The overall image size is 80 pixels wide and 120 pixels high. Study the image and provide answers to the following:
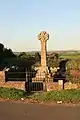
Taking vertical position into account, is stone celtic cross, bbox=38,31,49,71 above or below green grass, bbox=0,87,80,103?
above

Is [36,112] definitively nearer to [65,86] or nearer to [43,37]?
[65,86]

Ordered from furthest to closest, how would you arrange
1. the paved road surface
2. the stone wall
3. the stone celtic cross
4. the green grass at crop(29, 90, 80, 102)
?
the stone celtic cross, the stone wall, the green grass at crop(29, 90, 80, 102), the paved road surface

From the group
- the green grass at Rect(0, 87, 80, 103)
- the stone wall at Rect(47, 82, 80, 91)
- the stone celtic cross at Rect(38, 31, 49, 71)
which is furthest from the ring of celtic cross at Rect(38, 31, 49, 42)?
the green grass at Rect(0, 87, 80, 103)

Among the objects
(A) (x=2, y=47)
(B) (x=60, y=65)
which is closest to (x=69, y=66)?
(B) (x=60, y=65)

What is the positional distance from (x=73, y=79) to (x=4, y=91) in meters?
4.58

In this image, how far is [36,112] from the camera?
13617 millimetres

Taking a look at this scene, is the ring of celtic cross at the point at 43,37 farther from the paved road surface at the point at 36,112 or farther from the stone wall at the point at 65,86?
the paved road surface at the point at 36,112

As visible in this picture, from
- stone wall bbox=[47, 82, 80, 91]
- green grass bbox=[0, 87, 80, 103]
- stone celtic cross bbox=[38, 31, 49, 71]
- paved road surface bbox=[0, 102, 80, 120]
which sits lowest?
paved road surface bbox=[0, 102, 80, 120]

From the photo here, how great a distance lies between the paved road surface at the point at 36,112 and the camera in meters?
12.6

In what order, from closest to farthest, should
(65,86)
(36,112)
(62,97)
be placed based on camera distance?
(36,112) → (62,97) → (65,86)

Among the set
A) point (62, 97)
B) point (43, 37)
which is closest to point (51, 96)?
point (62, 97)

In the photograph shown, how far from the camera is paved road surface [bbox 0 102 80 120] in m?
12.6

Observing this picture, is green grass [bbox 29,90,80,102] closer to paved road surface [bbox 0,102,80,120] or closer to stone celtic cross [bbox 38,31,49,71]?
paved road surface [bbox 0,102,80,120]

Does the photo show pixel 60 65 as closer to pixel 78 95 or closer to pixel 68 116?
pixel 78 95
